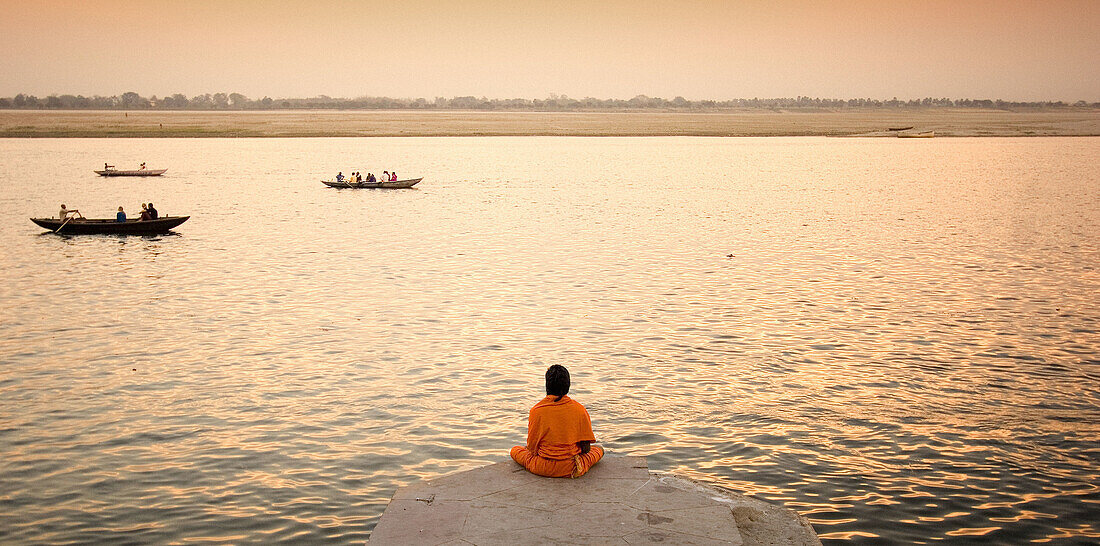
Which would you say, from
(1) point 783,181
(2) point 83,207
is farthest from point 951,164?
(2) point 83,207

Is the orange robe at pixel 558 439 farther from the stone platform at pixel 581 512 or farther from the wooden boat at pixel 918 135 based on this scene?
the wooden boat at pixel 918 135

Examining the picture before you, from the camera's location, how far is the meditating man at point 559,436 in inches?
354

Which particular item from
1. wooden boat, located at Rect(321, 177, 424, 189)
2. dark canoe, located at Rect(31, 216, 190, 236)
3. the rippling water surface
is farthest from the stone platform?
wooden boat, located at Rect(321, 177, 424, 189)

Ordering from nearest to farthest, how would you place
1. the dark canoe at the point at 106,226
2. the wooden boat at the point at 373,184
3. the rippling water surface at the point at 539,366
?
the rippling water surface at the point at 539,366 → the dark canoe at the point at 106,226 → the wooden boat at the point at 373,184

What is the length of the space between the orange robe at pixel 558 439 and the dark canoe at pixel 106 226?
93.8 feet

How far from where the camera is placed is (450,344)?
17.5 metres

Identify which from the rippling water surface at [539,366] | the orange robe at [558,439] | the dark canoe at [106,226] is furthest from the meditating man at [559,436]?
the dark canoe at [106,226]

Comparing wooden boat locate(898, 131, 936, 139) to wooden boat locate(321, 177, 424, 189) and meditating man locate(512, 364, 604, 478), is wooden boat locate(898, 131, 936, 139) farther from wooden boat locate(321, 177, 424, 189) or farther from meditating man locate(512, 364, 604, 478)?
meditating man locate(512, 364, 604, 478)

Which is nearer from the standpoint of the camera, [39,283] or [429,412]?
[429,412]

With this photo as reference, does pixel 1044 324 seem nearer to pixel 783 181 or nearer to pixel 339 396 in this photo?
pixel 339 396

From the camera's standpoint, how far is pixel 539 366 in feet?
52.1

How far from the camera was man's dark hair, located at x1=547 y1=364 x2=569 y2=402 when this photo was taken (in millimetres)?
9039

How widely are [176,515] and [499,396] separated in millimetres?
5401

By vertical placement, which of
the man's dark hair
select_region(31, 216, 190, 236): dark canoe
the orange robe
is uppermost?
the man's dark hair
